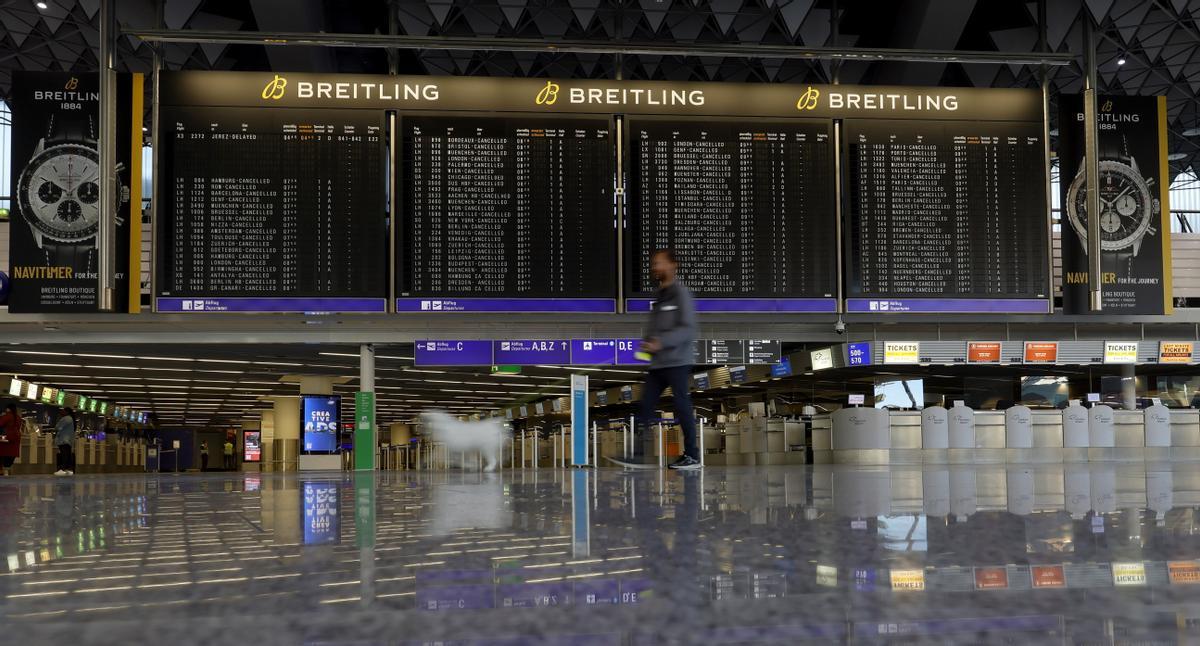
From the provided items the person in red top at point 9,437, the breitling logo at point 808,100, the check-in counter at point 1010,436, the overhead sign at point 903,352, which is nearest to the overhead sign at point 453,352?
the breitling logo at point 808,100

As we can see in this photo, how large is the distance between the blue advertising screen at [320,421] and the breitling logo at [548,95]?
27.3 ft

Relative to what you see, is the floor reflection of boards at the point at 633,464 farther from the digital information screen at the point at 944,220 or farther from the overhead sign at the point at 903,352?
the overhead sign at the point at 903,352

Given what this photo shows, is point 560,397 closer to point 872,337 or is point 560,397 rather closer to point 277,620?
point 872,337

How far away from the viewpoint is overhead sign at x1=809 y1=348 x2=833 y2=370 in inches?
670

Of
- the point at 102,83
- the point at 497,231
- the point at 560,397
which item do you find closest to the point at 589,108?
the point at 497,231

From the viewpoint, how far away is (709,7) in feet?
61.5

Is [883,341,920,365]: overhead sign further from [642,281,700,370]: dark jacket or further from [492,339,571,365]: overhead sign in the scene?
[642,281,700,370]: dark jacket

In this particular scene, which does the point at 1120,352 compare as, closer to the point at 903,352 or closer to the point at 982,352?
the point at 982,352

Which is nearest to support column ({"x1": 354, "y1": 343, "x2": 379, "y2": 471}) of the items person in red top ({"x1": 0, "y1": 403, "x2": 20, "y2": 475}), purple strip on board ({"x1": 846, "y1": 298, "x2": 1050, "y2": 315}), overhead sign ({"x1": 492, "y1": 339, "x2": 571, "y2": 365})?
overhead sign ({"x1": 492, "y1": 339, "x2": 571, "y2": 365})

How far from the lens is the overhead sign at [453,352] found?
15109 millimetres

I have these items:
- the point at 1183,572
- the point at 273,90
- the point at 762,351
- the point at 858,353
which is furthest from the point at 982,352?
the point at 1183,572

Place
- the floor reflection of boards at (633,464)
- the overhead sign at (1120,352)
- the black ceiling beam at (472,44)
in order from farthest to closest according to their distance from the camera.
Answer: the overhead sign at (1120,352) < the black ceiling beam at (472,44) < the floor reflection of boards at (633,464)

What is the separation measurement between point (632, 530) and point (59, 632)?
165cm

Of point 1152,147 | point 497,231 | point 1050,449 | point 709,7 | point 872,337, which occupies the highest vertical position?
point 709,7
